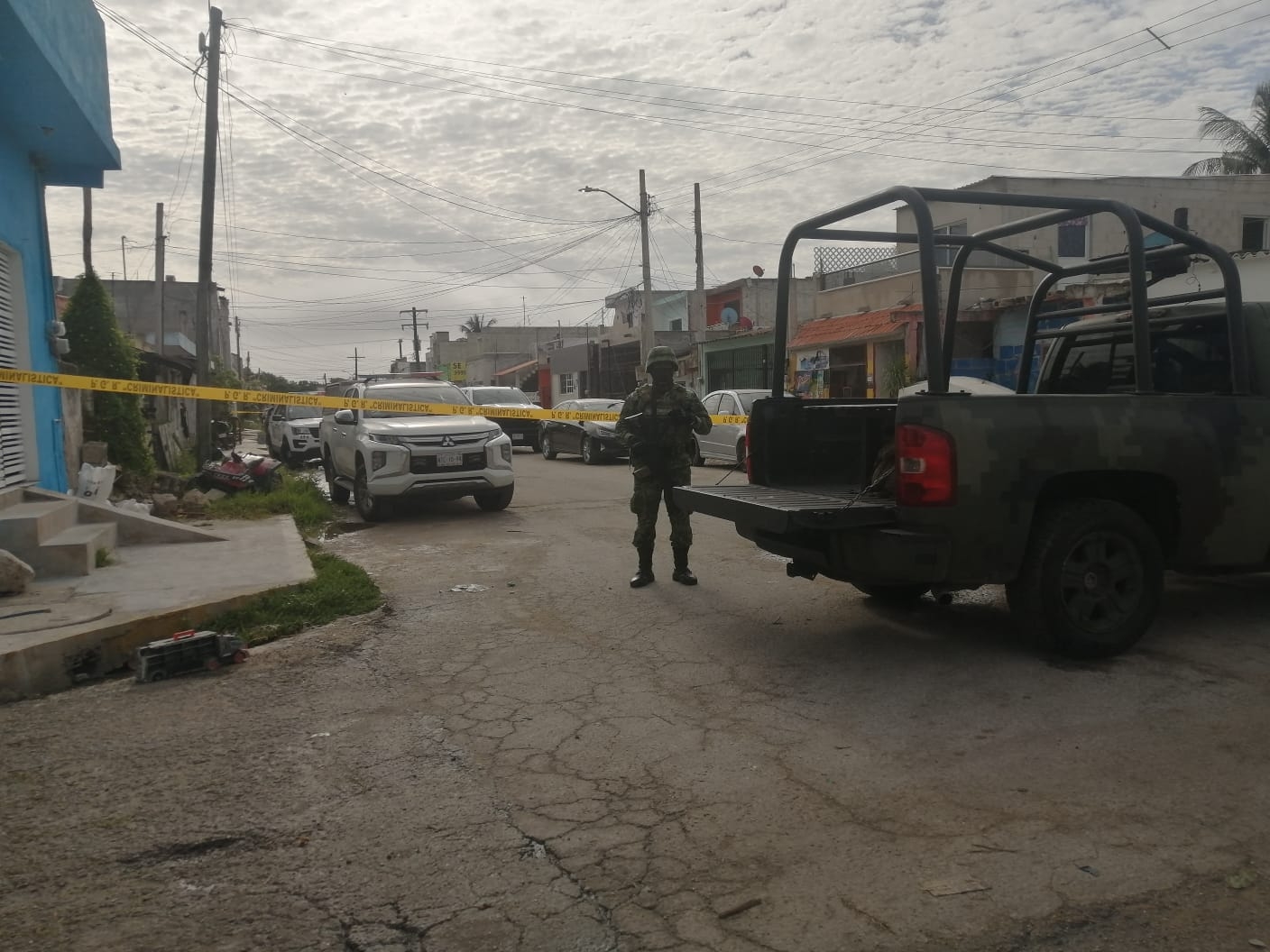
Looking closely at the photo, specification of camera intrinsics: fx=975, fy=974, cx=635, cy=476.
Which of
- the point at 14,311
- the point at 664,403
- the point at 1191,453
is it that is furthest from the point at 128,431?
the point at 1191,453

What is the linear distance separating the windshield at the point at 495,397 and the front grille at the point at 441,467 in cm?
1070

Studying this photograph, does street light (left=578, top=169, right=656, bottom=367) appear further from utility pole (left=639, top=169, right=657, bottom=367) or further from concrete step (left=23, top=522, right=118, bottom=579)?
concrete step (left=23, top=522, right=118, bottom=579)

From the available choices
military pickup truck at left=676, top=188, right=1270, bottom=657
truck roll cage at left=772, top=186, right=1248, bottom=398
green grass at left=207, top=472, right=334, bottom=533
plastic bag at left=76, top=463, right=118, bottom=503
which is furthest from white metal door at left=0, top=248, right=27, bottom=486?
truck roll cage at left=772, top=186, right=1248, bottom=398

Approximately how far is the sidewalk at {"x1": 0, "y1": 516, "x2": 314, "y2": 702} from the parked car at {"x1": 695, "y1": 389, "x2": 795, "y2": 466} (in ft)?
31.5

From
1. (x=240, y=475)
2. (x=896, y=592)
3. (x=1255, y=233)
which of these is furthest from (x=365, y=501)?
(x=1255, y=233)

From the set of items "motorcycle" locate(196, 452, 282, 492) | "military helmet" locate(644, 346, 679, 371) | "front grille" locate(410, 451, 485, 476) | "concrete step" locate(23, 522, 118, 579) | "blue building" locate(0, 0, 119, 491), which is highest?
"blue building" locate(0, 0, 119, 491)

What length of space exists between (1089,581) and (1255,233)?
28.2 meters

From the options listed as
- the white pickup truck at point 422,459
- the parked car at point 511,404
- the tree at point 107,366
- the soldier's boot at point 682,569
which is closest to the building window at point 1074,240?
the parked car at point 511,404

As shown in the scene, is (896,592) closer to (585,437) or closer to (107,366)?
(107,366)

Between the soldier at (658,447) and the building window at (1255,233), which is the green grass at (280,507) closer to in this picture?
the soldier at (658,447)

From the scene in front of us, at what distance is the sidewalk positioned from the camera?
5.04 meters

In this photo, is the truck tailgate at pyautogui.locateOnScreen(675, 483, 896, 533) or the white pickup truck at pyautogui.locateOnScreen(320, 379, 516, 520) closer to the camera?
the truck tailgate at pyautogui.locateOnScreen(675, 483, 896, 533)

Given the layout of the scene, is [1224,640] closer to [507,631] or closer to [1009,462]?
[1009,462]

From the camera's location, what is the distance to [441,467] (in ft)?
36.9
